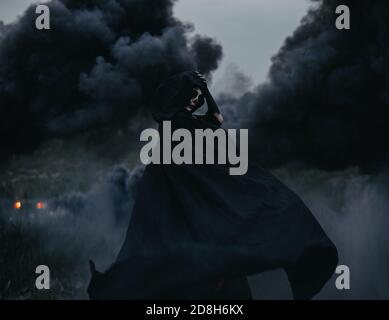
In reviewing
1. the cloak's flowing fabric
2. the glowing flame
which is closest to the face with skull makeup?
the cloak's flowing fabric

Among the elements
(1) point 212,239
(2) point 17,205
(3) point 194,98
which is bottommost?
(1) point 212,239

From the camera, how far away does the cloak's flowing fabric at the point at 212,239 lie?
12.0ft

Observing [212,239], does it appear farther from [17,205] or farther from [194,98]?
[17,205]

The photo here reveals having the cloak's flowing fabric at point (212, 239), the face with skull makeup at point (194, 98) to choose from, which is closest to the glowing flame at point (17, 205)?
the face with skull makeup at point (194, 98)

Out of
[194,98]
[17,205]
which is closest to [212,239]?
[194,98]

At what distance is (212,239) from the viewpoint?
374cm

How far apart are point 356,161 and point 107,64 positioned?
8149 millimetres

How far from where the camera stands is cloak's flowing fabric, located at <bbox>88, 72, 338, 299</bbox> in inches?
145

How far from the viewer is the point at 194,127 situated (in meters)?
4.25

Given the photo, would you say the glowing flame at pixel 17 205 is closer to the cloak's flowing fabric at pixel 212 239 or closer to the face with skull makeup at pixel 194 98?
the face with skull makeup at pixel 194 98

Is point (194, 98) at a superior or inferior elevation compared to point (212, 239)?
superior
